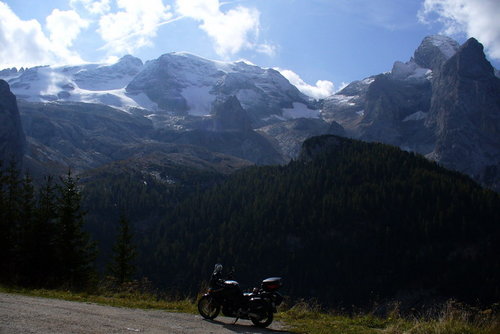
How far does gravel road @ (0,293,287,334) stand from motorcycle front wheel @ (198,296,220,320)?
243mm

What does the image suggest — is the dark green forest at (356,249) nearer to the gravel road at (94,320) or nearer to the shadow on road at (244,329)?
the gravel road at (94,320)

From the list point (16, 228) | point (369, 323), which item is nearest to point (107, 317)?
point (369, 323)

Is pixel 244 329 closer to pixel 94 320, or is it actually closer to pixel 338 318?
pixel 338 318

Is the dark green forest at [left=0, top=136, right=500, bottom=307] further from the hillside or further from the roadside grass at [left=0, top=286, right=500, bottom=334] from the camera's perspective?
the roadside grass at [left=0, top=286, right=500, bottom=334]

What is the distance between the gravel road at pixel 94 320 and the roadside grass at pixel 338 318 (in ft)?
4.12

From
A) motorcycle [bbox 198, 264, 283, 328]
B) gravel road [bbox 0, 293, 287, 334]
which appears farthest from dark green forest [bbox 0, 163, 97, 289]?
motorcycle [bbox 198, 264, 283, 328]

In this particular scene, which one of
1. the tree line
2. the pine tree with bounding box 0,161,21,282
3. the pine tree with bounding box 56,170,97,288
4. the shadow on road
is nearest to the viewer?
the shadow on road

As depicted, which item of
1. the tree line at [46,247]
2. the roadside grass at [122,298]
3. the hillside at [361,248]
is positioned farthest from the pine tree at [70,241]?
the hillside at [361,248]

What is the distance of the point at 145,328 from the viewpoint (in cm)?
1437

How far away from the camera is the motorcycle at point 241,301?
16.5 metres

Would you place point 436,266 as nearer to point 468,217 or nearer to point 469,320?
point 468,217

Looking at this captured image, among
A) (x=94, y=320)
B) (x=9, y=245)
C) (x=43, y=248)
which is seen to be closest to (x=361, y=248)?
(x=43, y=248)

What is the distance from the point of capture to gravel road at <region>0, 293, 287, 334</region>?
13.5 m

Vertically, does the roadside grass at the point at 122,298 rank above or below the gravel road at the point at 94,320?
below
